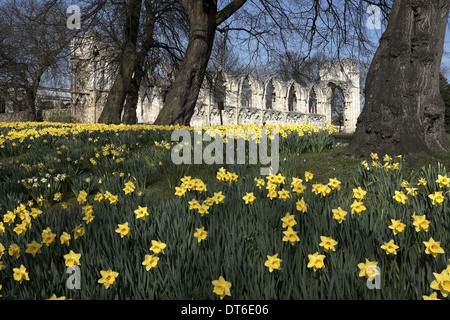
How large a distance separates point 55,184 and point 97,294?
2.76 meters

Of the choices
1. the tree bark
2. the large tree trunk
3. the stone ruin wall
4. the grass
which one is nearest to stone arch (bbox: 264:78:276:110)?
the stone ruin wall

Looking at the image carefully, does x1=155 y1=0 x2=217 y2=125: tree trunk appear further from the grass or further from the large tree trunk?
the grass

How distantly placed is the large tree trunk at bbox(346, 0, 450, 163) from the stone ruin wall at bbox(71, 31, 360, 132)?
35.8 ft

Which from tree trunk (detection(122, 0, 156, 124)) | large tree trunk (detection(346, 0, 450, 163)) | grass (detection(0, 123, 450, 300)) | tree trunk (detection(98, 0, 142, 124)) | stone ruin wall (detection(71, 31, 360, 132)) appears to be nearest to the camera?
grass (detection(0, 123, 450, 300))

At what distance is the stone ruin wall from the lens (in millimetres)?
18398

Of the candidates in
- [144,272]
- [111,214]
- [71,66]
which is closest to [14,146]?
[111,214]

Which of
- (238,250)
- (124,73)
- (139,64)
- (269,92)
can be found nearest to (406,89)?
(238,250)

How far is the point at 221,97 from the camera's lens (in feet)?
89.5

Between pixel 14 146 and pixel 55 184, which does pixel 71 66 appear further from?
pixel 55 184

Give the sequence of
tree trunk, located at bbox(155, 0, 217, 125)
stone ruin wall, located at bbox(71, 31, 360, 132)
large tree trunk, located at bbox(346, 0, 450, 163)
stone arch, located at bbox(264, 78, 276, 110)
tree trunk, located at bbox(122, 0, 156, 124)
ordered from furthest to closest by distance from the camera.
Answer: stone arch, located at bbox(264, 78, 276, 110) → stone ruin wall, located at bbox(71, 31, 360, 132) → tree trunk, located at bbox(122, 0, 156, 124) → tree trunk, located at bbox(155, 0, 217, 125) → large tree trunk, located at bbox(346, 0, 450, 163)

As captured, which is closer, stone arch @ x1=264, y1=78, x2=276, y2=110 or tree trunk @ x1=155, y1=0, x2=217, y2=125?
tree trunk @ x1=155, y1=0, x2=217, y2=125

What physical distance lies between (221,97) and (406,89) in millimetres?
23446

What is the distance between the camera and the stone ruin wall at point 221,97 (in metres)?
18.4

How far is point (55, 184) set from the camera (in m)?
3.83
